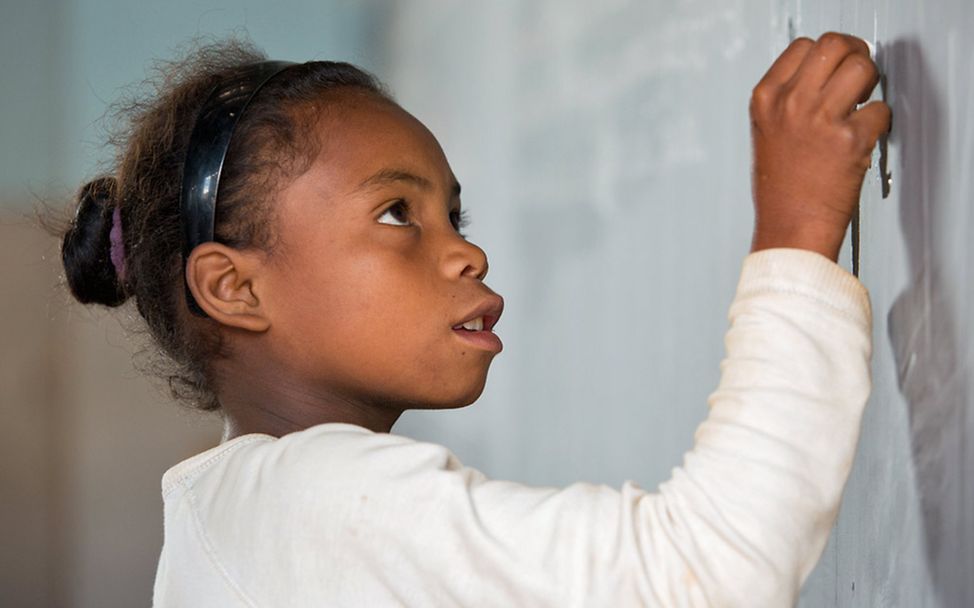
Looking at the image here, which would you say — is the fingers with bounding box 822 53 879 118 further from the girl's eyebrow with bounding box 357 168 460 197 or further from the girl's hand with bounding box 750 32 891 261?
the girl's eyebrow with bounding box 357 168 460 197

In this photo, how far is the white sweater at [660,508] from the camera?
0.55m

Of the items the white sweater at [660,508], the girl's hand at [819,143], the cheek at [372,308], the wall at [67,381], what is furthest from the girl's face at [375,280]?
the wall at [67,381]

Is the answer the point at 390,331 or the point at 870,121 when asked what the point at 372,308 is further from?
the point at 870,121

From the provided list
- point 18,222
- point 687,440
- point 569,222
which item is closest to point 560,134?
point 569,222

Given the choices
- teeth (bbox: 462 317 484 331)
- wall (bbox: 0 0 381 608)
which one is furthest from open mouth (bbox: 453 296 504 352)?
wall (bbox: 0 0 381 608)

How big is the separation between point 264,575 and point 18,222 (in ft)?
5.59

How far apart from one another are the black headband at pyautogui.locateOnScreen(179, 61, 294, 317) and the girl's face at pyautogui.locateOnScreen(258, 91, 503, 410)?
0.18ft

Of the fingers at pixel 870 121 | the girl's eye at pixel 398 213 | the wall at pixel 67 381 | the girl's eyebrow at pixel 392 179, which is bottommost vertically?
the wall at pixel 67 381

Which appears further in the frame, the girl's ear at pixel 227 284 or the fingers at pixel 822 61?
the girl's ear at pixel 227 284

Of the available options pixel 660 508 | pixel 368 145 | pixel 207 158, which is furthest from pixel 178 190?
pixel 660 508

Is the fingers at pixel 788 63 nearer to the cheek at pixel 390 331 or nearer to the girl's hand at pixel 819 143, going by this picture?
the girl's hand at pixel 819 143

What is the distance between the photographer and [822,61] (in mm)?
583

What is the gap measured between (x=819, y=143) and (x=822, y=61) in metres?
0.04

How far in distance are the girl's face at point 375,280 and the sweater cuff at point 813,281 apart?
226 mm
